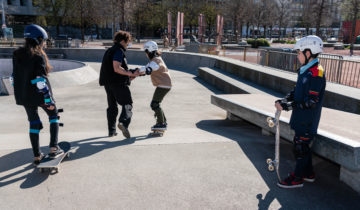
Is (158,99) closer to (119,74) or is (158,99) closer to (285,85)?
(119,74)

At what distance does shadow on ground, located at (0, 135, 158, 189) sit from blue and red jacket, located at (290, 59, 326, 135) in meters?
2.90

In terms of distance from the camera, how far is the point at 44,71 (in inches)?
153

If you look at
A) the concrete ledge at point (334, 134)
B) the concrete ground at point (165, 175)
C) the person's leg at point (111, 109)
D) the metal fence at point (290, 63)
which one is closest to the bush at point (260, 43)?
the metal fence at point (290, 63)

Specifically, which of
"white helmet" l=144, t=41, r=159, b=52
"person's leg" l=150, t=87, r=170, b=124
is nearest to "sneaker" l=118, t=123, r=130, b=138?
"person's leg" l=150, t=87, r=170, b=124

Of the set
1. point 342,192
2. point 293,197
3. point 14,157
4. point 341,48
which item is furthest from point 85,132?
point 341,48

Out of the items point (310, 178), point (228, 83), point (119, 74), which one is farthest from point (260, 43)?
point (310, 178)

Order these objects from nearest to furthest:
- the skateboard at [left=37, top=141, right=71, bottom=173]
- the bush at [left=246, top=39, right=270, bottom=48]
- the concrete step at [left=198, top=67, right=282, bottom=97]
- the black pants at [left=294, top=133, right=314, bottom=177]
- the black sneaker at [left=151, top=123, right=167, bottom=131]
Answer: the black pants at [left=294, top=133, right=314, bottom=177] → the skateboard at [left=37, top=141, right=71, bottom=173] → the black sneaker at [left=151, top=123, right=167, bottom=131] → the concrete step at [left=198, top=67, right=282, bottom=97] → the bush at [left=246, top=39, right=270, bottom=48]

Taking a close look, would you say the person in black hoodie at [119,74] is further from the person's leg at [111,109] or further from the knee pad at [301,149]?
the knee pad at [301,149]

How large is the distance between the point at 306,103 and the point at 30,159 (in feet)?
12.6

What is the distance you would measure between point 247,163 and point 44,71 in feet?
10.0

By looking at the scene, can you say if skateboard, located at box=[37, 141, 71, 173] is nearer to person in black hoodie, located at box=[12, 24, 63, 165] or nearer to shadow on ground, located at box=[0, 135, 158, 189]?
shadow on ground, located at box=[0, 135, 158, 189]

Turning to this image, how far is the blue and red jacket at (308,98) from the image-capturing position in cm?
338

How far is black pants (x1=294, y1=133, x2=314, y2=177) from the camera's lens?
359 cm

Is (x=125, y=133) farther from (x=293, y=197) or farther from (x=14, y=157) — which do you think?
(x=293, y=197)
